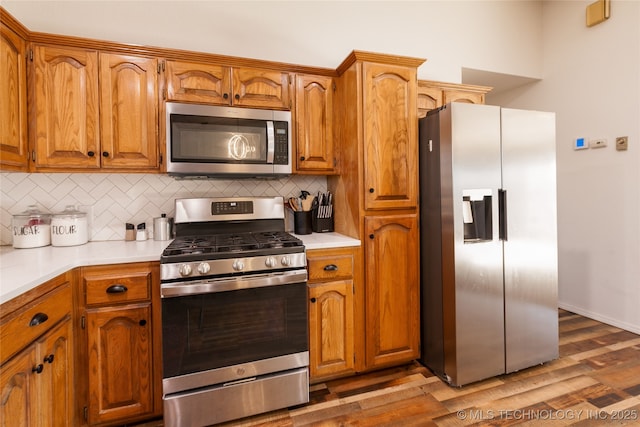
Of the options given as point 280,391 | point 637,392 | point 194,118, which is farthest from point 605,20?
point 280,391

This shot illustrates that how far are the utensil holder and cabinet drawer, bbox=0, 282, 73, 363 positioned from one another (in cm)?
155

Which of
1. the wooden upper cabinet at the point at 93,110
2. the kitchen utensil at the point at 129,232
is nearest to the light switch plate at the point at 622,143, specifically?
the wooden upper cabinet at the point at 93,110

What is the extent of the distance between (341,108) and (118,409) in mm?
2309

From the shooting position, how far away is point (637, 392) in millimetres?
1918

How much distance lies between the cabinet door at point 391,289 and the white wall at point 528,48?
1561 millimetres

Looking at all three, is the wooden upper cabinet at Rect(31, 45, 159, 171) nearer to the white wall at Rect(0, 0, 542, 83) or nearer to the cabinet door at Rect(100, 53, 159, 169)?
the cabinet door at Rect(100, 53, 159, 169)

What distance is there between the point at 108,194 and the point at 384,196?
194 centimetres

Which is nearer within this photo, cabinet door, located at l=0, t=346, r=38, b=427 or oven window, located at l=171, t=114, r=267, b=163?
cabinet door, located at l=0, t=346, r=38, b=427

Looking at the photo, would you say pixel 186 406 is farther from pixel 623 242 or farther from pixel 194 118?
pixel 623 242

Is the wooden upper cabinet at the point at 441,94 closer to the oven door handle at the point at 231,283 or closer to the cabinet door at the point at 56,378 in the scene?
the oven door handle at the point at 231,283

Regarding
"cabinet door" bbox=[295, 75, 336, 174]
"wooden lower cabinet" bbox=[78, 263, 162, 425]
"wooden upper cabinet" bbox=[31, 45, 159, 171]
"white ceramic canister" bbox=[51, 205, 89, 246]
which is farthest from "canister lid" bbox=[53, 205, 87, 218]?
"cabinet door" bbox=[295, 75, 336, 174]

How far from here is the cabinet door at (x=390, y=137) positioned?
2.12m

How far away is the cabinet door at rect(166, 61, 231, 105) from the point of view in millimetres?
2039

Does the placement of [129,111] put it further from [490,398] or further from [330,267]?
[490,398]
